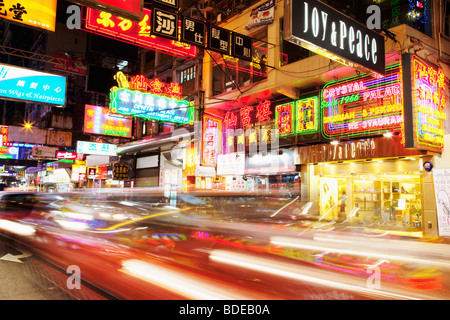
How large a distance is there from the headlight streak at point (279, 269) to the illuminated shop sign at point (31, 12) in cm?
1031

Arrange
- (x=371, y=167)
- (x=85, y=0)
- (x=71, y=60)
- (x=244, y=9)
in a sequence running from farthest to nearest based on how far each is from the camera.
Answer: (x=71, y=60)
(x=244, y=9)
(x=371, y=167)
(x=85, y=0)

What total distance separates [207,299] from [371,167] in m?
11.2

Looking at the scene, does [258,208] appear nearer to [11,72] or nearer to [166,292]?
[166,292]

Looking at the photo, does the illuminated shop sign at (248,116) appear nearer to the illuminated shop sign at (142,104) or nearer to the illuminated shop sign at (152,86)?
the illuminated shop sign at (142,104)

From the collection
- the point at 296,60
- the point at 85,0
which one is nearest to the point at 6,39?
the point at 296,60

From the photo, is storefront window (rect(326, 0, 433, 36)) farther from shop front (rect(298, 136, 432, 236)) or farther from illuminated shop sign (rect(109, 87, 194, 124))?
illuminated shop sign (rect(109, 87, 194, 124))

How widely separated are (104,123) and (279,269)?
62.5ft

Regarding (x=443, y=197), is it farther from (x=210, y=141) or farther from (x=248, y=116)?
(x=210, y=141)

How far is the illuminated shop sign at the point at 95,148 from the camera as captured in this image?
81.9ft

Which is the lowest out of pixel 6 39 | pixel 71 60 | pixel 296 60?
pixel 296 60

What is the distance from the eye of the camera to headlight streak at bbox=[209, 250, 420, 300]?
5621mm

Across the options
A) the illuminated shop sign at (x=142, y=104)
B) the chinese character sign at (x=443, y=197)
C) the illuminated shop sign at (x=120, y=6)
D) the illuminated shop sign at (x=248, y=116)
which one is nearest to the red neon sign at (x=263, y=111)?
the illuminated shop sign at (x=248, y=116)

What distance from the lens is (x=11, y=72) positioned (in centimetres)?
1383

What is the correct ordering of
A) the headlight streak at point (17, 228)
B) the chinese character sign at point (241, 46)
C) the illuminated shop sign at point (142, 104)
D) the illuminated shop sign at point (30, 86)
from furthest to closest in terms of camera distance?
the illuminated shop sign at point (142, 104)
the illuminated shop sign at point (30, 86)
the chinese character sign at point (241, 46)
the headlight streak at point (17, 228)
